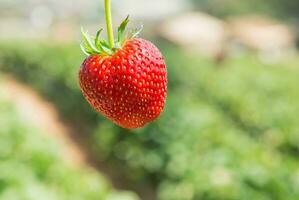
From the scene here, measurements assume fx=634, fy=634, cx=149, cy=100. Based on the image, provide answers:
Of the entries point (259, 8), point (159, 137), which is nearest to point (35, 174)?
point (159, 137)

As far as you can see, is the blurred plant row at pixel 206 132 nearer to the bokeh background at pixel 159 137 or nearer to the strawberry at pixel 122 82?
the bokeh background at pixel 159 137

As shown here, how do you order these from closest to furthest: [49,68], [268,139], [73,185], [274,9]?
1. [73,185]
2. [268,139]
3. [49,68]
4. [274,9]

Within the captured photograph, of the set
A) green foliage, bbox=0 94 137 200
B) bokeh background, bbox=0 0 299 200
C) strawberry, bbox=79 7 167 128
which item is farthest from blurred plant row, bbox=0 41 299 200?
strawberry, bbox=79 7 167 128

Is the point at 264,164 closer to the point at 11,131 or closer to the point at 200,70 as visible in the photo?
the point at 11,131

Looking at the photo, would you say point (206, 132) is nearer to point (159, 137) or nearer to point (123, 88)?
point (159, 137)

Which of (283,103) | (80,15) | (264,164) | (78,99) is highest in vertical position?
(80,15)

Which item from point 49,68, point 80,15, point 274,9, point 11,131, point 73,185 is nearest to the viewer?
point 73,185

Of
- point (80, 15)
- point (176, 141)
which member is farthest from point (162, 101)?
point (80, 15)

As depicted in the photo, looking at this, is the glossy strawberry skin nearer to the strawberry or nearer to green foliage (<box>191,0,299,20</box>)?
the strawberry
